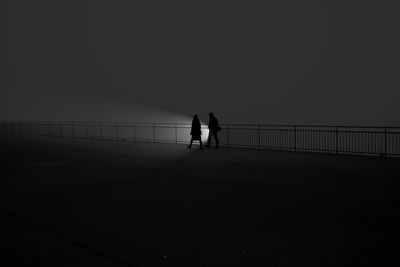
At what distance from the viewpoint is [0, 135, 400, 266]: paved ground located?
5008mm

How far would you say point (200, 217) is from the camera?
22.5 feet

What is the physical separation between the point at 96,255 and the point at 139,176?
6.81 m

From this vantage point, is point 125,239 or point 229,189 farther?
point 229,189

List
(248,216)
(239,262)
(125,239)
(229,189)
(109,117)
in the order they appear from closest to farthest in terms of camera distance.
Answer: (239,262)
(125,239)
(248,216)
(229,189)
(109,117)

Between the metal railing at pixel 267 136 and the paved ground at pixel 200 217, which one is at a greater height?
the metal railing at pixel 267 136

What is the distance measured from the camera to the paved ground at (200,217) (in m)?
5.01

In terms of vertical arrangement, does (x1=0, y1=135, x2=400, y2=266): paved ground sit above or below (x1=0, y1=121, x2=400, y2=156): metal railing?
below

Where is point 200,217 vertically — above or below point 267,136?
below

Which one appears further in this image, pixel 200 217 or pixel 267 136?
pixel 267 136

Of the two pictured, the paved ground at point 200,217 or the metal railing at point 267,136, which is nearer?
the paved ground at point 200,217

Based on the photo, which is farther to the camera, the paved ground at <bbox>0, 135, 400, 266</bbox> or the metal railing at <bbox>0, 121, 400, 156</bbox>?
the metal railing at <bbox>0, 121, 400, 156</bbox>

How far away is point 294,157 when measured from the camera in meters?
17.2

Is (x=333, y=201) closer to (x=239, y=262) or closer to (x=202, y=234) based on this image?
(x=202, y=234)

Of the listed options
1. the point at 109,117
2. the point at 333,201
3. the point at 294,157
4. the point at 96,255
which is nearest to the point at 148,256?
the point at 96,255
